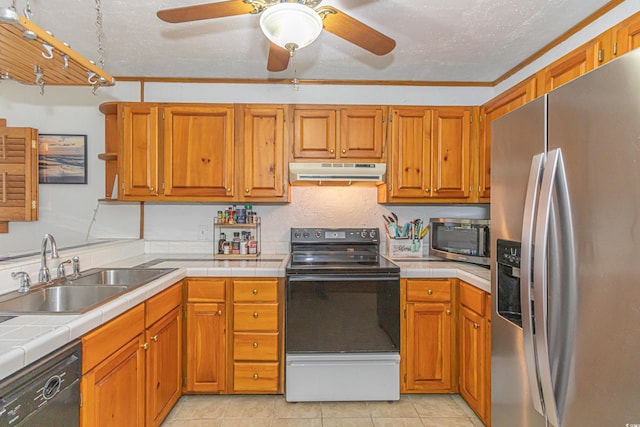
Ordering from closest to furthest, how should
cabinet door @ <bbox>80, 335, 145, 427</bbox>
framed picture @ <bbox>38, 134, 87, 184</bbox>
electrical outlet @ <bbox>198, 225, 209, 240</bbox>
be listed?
1. cabinet door @ <bbox>80, 335, 145, 427</bbox>
2. framed picture @ <bbox>38, 134, 87, 184</bbox>
3. electrical outlet @ <bbox>198, 225, 209, 240</bbox>

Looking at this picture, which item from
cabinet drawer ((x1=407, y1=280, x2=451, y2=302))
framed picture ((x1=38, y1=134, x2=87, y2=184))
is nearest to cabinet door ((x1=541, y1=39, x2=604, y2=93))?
cabinet drawer ((x1=407, y1=280, x2=451, y2=302))

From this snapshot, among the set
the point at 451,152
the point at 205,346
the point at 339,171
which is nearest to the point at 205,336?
the point at 205,346

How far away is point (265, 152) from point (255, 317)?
121cm

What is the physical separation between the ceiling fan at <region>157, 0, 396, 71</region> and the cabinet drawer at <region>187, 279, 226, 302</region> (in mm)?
1540

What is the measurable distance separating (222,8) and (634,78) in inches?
52.1

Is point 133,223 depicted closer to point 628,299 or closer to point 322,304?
point 322,304

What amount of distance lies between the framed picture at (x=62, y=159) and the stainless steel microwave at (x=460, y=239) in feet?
9.59

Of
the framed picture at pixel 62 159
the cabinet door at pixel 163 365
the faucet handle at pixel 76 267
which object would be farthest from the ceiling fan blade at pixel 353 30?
the framed picture at pixel 62 159

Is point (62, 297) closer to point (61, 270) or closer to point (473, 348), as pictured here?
point (61, 270)

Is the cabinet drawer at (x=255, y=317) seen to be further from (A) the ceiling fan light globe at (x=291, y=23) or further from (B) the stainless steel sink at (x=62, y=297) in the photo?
(A) the ceiling fan light globe at (x=291, y=23)

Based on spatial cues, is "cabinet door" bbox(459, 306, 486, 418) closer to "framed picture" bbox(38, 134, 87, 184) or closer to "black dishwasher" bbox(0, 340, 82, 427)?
"black dishwasher" bbox(0, 340, 82, 427)

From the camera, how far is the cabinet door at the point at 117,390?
124 centimetres

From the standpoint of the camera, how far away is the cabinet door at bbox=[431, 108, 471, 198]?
2.60m

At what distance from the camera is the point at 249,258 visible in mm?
2660
